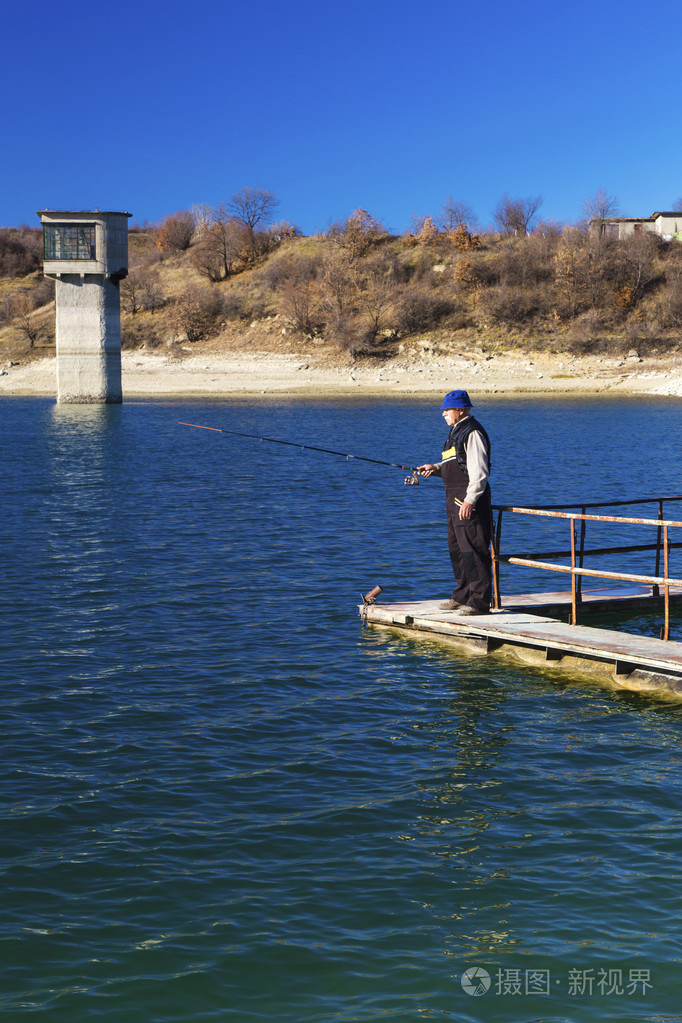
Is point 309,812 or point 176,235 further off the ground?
point 176,235

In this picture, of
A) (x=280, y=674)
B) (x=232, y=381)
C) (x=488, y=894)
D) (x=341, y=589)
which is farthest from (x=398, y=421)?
(x=488, y=894)

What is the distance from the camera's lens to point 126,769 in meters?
8.30

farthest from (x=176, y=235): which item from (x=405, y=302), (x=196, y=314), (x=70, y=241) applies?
(x=70, y=241)

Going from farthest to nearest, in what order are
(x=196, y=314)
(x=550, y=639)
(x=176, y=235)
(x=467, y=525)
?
1. (x=176, y=235)
2. (x=196, y=314)
3. (x=467, y=525)
4. (x=550, y=639)

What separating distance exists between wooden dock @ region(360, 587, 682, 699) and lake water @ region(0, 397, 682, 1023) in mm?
266

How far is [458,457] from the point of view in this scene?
11094 mm

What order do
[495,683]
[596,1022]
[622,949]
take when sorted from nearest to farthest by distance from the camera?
[596,1022] → [622,949] → [495,683]

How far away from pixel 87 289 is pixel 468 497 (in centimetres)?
5328

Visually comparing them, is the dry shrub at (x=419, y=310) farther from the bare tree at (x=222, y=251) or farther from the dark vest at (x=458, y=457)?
the dark vest at (x=458, y=457)

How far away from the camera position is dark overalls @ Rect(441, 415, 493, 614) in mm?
11023

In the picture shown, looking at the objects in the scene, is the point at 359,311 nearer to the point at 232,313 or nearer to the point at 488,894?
the point at 232,313

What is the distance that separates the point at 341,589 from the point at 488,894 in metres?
8.75

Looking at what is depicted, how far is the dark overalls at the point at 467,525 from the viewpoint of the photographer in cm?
1102

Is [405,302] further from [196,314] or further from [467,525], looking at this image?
[467,525]
